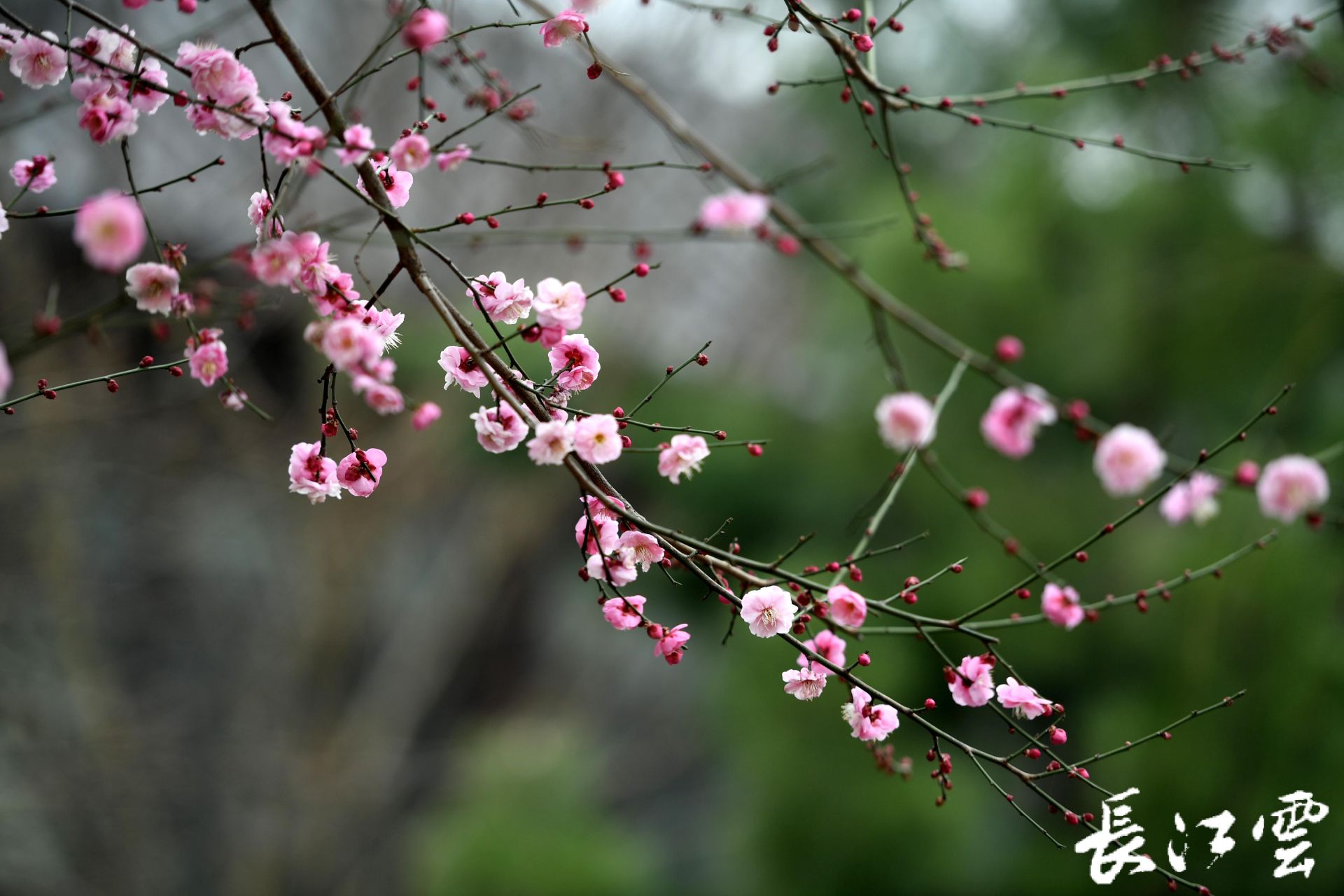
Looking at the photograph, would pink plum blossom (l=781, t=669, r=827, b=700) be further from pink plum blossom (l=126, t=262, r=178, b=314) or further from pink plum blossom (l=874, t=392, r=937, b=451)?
pink plum blossom (l=126, t=262, r=178, b=314)

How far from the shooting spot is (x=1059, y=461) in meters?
2.41

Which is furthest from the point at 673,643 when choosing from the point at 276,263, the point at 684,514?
the point at 684,514

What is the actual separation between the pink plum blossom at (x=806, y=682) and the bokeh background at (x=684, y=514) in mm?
936

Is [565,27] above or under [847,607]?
above

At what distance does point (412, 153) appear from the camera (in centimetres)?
70

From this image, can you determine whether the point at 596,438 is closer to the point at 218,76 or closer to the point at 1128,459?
the point at 218,76

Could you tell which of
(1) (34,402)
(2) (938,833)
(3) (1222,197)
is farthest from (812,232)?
(1) (34,402)

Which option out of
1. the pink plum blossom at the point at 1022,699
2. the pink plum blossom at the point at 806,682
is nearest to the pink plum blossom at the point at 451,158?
the pink plum blossom at the point at 806,682

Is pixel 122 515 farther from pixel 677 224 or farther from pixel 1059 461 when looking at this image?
pixel 1059 461

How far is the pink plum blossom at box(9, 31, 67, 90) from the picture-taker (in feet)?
2.28

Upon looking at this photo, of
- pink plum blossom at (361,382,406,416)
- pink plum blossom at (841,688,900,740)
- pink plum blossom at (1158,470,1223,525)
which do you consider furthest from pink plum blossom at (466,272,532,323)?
pink plum blossom at (1158,470,1223,525)

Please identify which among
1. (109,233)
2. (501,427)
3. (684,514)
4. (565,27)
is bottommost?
(109,233)

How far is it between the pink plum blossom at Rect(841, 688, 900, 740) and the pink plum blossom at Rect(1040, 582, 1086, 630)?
0.19 metres

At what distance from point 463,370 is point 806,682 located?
34 cm
